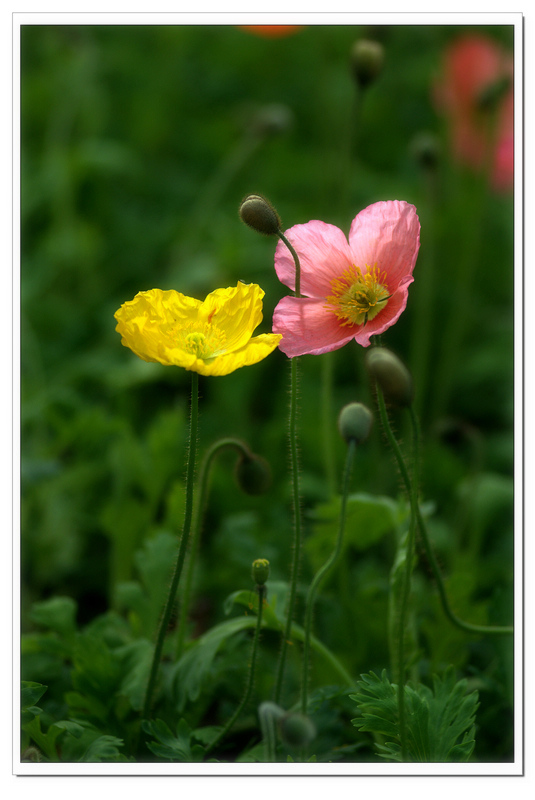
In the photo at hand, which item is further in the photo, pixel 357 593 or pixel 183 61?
pixel 183 61

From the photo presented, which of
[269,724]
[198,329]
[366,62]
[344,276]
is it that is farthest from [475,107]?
[269,724]

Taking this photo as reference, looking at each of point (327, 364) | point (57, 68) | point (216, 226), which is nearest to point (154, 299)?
point (327, 364)

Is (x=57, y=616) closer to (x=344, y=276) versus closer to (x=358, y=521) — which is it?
(x=358, y=521)

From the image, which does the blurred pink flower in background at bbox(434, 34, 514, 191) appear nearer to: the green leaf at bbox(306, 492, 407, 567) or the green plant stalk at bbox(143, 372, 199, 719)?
the green leaf at bbox(306, 492, 407, 567)

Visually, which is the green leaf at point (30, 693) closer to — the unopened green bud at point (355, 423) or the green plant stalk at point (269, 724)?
the green plant stalk at point (269, 724)
